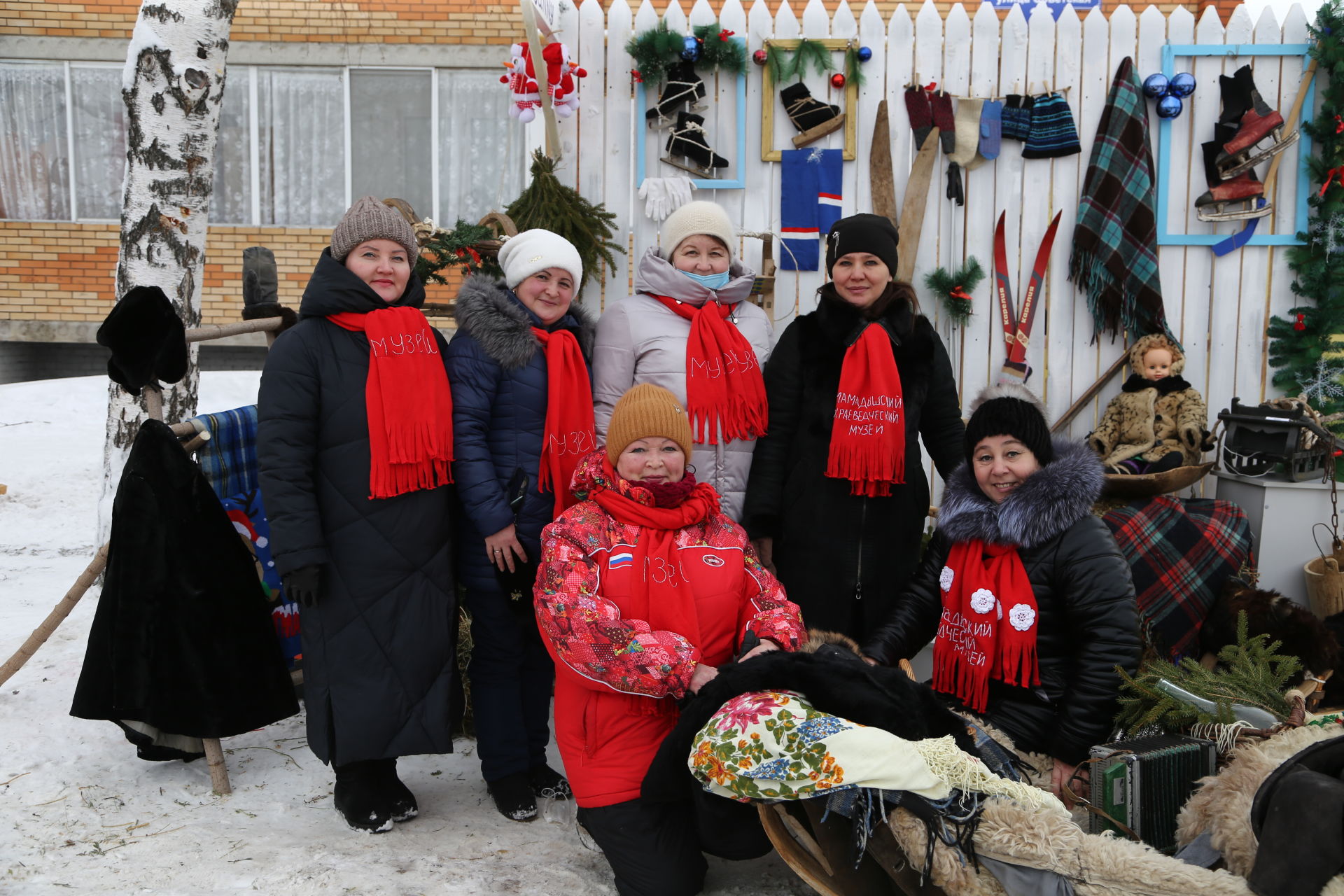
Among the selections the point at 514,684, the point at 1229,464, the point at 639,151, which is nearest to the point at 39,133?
the point at 639,151

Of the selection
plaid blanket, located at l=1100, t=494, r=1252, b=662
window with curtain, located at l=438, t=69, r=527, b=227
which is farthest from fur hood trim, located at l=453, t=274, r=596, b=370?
window with curtain, located at l=438, t=69, r=527, b=227

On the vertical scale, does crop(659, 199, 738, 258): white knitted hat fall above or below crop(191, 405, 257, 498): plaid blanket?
above

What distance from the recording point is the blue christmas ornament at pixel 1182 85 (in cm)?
419

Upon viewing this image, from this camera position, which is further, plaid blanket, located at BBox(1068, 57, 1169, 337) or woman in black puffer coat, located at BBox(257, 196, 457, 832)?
plaid blanket, located at BBox(1068, 57, 1169, 337)

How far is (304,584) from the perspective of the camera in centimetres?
251

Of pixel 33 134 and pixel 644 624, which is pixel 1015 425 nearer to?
pixel 644 624

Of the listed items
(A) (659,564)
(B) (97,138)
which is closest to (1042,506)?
(A) (659,564)

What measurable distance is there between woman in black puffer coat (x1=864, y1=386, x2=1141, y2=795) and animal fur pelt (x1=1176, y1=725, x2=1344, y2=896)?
0.31 metres

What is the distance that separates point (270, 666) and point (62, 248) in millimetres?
8580

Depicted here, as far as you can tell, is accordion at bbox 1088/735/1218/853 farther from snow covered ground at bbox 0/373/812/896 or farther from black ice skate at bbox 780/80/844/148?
black ice skate at bbox 780/80/844/148

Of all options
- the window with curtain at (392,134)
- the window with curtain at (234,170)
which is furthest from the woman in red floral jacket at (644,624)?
the window with curtain at (234,170)

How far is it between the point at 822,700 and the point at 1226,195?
3.53 m

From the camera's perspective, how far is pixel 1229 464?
3.89 metres

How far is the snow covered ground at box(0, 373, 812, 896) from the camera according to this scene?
7.68 ft
